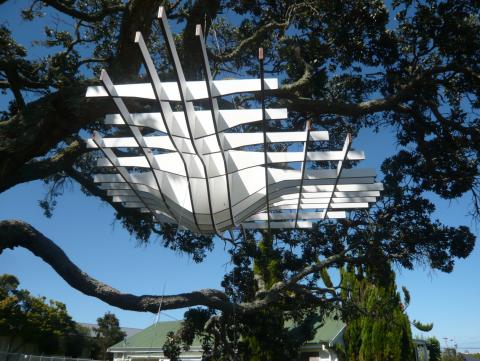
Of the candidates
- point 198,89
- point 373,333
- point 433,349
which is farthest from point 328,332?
point 198,89

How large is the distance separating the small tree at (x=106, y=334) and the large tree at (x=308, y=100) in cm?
2455

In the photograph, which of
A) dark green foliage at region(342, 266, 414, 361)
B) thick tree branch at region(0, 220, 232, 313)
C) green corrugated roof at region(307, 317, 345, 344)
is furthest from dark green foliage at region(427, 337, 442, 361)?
thick tree branch at region(0, 220, 232, 313)

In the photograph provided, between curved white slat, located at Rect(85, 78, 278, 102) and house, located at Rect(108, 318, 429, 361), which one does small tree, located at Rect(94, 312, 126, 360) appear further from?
curved white slat, located at Rect(85, 78, 278, 102)

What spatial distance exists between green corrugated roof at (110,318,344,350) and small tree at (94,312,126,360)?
623 cm

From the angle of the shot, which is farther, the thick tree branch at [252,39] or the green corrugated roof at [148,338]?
the green corrugated roof at [148,338]

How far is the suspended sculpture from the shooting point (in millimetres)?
3740

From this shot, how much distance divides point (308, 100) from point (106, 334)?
32.8 m

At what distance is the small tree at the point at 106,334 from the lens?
99.3 ft

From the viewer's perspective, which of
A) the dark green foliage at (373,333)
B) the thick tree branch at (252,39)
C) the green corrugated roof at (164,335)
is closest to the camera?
the thick tree branch at (252,39)

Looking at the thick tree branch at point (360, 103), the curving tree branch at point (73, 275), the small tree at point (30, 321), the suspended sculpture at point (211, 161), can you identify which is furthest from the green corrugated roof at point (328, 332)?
the small tree at point (30, 321)

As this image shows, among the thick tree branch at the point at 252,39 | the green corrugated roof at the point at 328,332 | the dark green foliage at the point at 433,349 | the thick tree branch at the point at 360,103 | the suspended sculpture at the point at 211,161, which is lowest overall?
the dark green foliage at the point at 433,349

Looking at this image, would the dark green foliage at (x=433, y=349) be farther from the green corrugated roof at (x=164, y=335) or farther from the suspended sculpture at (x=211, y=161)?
the suspended sculpture at (x=211, y=161)

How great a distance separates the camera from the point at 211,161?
5.12m

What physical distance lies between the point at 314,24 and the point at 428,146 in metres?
3.28
